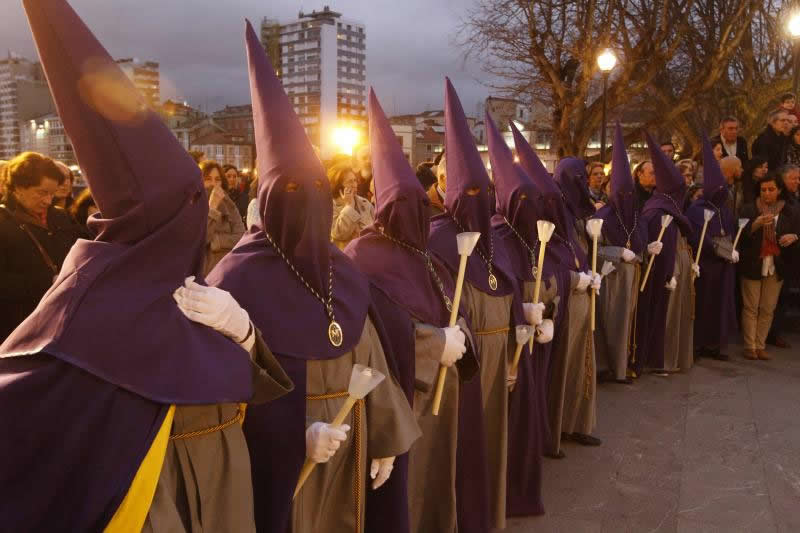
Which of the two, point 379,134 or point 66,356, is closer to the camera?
point 66,356

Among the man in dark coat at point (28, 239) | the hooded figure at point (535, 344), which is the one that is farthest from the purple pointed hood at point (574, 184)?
the man in dark coat at point (28, 239)

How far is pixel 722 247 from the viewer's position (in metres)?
8.63

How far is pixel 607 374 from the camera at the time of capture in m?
7.88

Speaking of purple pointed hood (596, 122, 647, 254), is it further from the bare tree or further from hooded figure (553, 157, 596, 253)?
the bare tree

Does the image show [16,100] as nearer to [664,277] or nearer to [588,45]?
[588,45]

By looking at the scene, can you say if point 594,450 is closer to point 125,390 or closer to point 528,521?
point 528,521

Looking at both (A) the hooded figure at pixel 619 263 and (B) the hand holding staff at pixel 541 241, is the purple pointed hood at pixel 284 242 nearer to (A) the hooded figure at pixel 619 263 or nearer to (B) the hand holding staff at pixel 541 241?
(B) the hand holding staff at pixel 541 241

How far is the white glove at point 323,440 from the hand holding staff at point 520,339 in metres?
2.01

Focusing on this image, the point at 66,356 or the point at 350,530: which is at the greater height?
the point at 66,356

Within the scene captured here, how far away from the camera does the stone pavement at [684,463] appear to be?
4746 millimetres

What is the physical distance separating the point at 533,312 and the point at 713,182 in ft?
15.3

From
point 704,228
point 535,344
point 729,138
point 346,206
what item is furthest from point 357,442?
point 729,138

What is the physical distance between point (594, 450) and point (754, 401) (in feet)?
7.75

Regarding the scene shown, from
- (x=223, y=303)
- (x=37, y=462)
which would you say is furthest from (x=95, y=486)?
(x=223, y=303)
